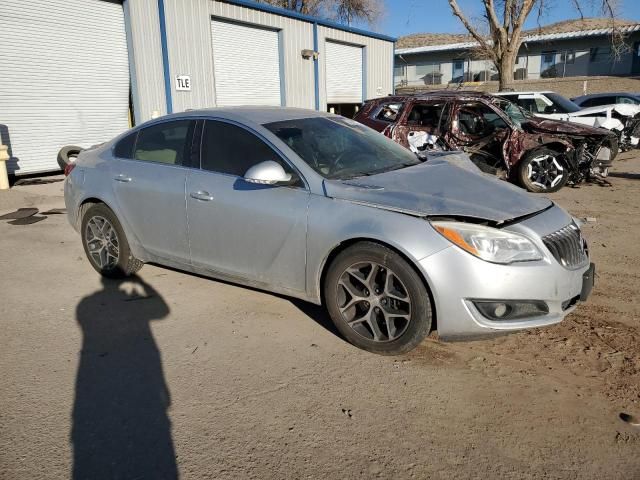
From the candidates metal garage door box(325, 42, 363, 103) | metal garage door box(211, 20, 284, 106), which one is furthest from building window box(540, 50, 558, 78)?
metal garage door box(211, 20, 284, 106)

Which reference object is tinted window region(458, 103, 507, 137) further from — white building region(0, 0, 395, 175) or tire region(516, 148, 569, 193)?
white building region(0, 0, 395, 175)

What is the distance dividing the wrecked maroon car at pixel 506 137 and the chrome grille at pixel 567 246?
18.0 ft

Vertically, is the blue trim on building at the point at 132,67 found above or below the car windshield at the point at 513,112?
above

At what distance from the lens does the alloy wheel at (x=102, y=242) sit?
506 cm

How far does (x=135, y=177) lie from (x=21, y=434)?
247cm

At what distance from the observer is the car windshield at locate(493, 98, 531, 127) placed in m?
9.54

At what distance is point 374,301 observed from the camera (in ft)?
11.4

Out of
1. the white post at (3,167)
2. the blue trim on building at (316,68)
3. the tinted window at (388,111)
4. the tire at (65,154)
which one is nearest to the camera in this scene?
the tire at (65,154)

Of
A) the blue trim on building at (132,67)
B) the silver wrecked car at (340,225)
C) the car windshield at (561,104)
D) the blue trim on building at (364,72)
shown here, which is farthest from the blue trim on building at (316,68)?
the silver wrecked car at (340,225)

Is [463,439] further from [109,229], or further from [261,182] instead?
[109,229]

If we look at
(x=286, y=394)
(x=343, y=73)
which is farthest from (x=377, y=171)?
(x=343, y=73)

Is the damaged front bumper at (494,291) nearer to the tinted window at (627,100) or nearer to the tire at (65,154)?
the tire at (65,154)

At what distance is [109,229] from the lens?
507 cm

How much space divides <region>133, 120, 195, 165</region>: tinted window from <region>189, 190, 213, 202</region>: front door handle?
35 cm
